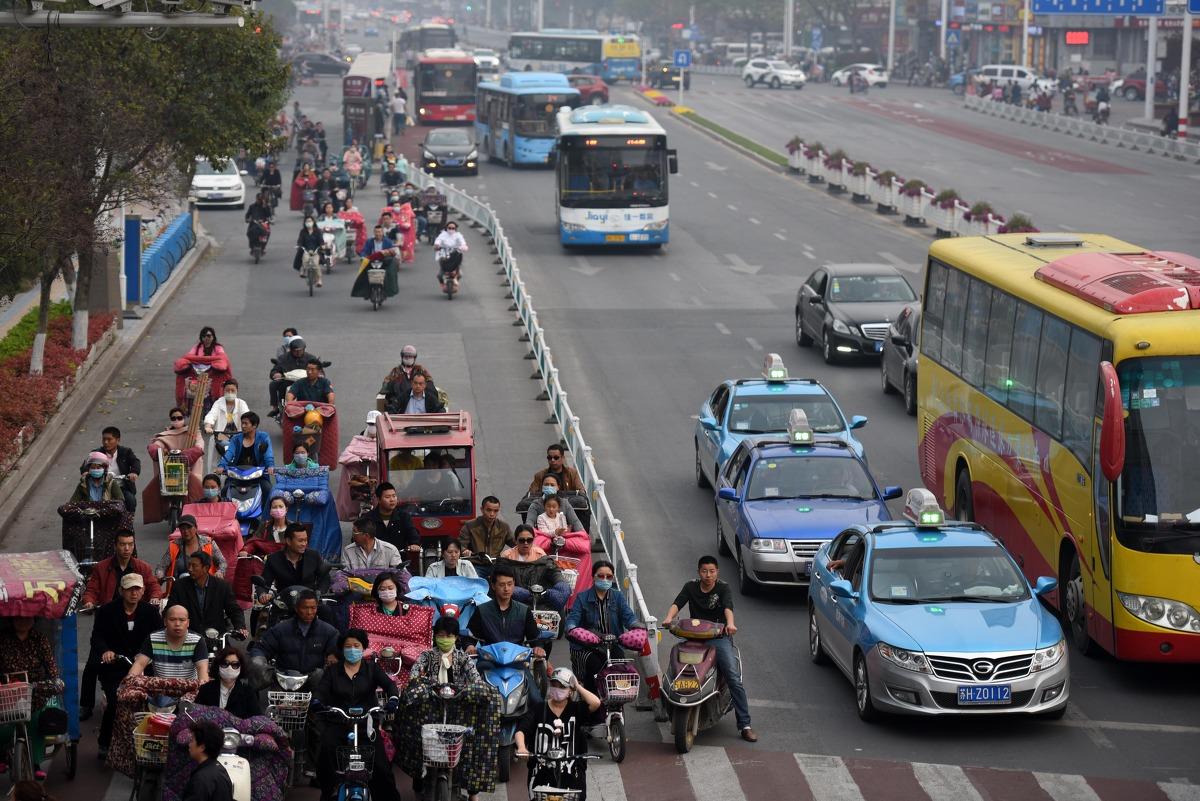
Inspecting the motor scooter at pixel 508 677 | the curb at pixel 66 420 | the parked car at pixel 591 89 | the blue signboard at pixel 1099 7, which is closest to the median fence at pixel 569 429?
the motor scooter at pixel 508 677

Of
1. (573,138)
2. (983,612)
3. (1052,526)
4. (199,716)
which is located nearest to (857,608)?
(983,612)

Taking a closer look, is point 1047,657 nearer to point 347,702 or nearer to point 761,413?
point 347,702

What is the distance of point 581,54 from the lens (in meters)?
106

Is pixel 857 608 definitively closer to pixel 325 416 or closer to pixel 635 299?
pixel 325 416

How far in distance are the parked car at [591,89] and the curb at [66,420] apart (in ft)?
160

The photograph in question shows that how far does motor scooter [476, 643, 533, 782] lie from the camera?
12953 millimetres

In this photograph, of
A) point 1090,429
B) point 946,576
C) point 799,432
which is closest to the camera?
point 946,576

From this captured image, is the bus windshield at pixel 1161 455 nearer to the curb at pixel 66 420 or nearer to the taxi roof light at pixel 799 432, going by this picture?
the taxi roof light at pixel 799 432

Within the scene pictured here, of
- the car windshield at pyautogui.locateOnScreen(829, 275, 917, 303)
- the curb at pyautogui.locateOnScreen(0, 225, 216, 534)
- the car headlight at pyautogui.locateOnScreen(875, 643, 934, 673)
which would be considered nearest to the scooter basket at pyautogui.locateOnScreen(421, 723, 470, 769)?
the car headlight at pyautogui.locateOnScreen(875, 643, 934, 673)

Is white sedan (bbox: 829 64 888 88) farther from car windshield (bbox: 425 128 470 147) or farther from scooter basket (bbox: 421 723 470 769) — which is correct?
scooter basket (bbox: 421 723 470 769)

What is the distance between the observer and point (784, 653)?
658 inches

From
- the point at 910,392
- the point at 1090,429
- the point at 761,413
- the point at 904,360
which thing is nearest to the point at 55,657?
the point at 1090,429

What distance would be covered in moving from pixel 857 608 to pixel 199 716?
5632 mm

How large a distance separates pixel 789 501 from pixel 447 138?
4566 cm
